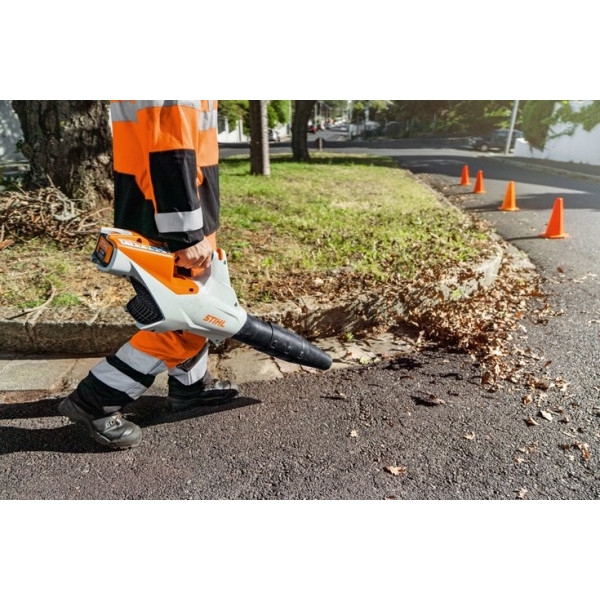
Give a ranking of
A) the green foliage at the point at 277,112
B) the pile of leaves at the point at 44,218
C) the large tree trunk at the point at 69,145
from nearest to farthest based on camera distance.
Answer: the pile of leaves at the point at 44,218 → the large tree trunk at the point at 69,145 → the green foliage at the point at 277,112

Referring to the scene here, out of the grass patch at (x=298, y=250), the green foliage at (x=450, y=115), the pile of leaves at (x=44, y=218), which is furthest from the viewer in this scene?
the green foliage at (x=450, y=115)

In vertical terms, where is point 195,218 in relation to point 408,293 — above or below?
above

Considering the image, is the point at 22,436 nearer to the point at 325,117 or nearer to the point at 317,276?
the point at 317,276

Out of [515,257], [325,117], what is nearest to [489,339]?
[515,257]

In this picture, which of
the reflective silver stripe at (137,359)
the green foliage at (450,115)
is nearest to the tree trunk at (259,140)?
the reflective silver stripe at (137,359)

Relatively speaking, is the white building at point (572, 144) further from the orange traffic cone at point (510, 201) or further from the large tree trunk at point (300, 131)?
the large tree trunk at point (300, 131)

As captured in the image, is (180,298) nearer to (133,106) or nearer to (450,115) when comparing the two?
(133,106)

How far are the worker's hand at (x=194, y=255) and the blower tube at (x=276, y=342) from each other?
0.44 metres

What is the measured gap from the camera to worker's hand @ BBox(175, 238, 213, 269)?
220 cm

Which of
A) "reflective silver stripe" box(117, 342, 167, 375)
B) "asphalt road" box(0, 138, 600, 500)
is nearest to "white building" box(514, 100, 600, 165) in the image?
"asphalt road" box(0, 138, 600, 500)

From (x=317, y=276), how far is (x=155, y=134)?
2322 mm

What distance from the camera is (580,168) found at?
A: 45.7 feet

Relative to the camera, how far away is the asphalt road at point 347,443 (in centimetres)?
209

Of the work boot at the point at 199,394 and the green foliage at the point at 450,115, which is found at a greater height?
the green foliage at the point at 450,115
